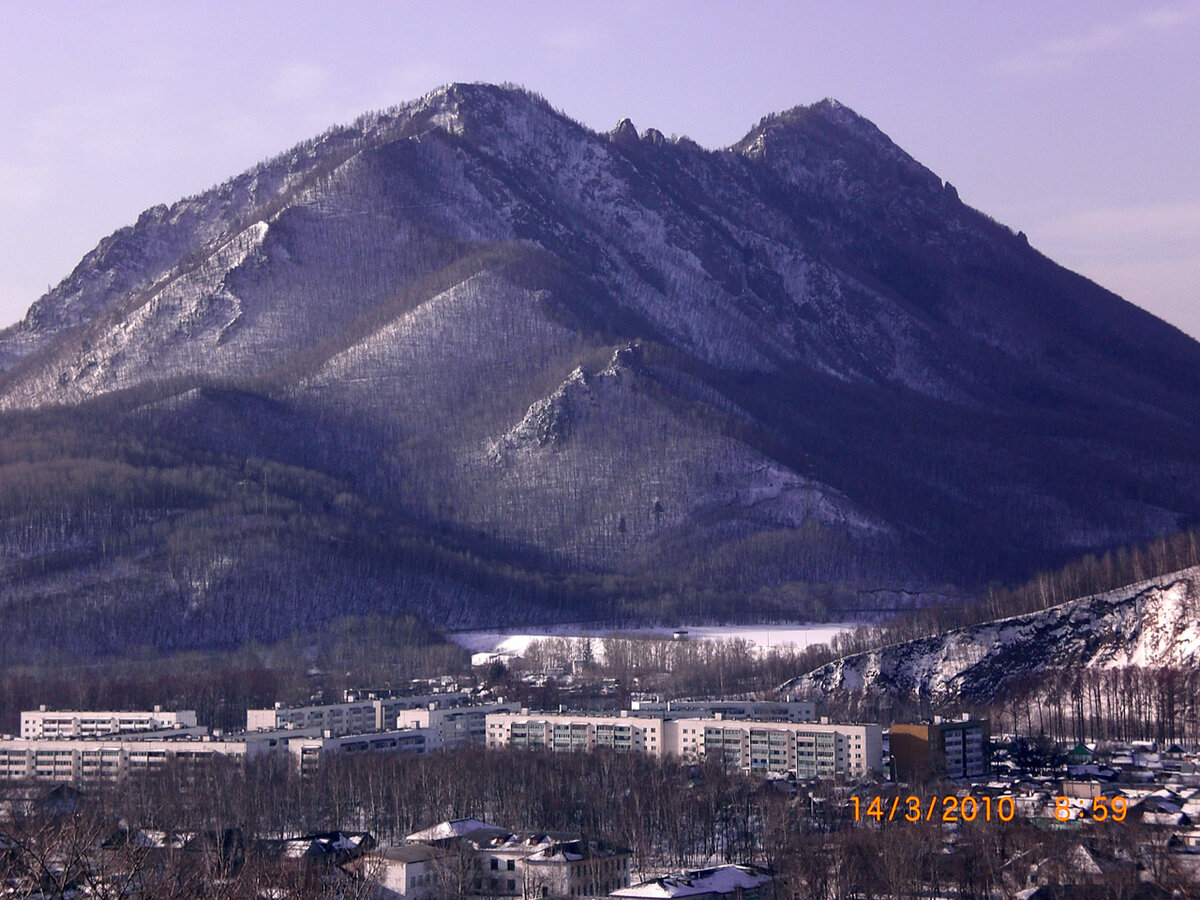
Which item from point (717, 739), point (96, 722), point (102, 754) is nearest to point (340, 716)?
point (96, 722)

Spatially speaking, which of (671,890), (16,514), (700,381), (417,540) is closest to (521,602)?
(417,540)

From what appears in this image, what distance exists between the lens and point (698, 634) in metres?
130

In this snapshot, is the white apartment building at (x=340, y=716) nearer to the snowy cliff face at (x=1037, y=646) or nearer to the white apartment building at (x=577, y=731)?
the white apartment building at (x=577, y=731)

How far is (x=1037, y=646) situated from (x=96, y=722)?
40866mm

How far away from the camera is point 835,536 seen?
15825 cm

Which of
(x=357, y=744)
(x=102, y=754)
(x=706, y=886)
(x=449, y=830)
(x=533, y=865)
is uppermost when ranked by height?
(x=357, y=744)

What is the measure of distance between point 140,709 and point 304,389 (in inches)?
2976

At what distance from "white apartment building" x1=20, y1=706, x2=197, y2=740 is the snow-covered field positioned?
3267 centimetres

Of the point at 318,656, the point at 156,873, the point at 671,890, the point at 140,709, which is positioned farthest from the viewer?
the point at 318,656

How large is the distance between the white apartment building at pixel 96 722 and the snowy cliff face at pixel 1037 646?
2779cm

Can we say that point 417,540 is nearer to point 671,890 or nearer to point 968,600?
point 968,600

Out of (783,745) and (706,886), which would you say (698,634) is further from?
(706,886)

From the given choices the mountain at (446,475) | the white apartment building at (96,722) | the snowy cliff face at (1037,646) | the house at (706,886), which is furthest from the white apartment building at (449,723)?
the mountain at (446,475)

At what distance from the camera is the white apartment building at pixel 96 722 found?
94188 mm
